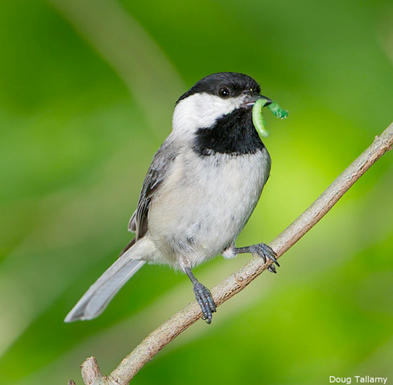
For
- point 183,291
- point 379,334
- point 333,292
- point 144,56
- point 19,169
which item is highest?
point 144,56

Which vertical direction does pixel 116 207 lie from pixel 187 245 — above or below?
above

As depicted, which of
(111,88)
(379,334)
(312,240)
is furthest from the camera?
(111,88)

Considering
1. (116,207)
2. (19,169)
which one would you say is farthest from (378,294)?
(19,169)

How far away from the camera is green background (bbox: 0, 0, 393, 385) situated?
1733mm

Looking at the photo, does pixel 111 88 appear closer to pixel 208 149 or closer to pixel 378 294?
pixel 208 149

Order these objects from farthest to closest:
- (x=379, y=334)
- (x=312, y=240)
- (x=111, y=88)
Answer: (x=111, y=88)
(x=312, y=240)
(x=379, y=334)

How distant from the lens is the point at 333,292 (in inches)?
67.5

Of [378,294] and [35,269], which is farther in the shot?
[35,269]

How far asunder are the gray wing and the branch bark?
0.55 m

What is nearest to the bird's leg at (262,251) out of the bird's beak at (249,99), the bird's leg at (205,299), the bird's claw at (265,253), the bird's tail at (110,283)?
the bird's claw at (265,253)

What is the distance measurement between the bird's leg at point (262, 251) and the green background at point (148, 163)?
1.6 inches

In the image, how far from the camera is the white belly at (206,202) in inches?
70.0

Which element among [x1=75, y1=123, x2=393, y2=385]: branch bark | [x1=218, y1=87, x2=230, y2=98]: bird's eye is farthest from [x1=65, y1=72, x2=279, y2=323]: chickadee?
[x1=75, y1=123, x2=393, y2=385]: branch bark

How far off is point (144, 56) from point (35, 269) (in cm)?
80
